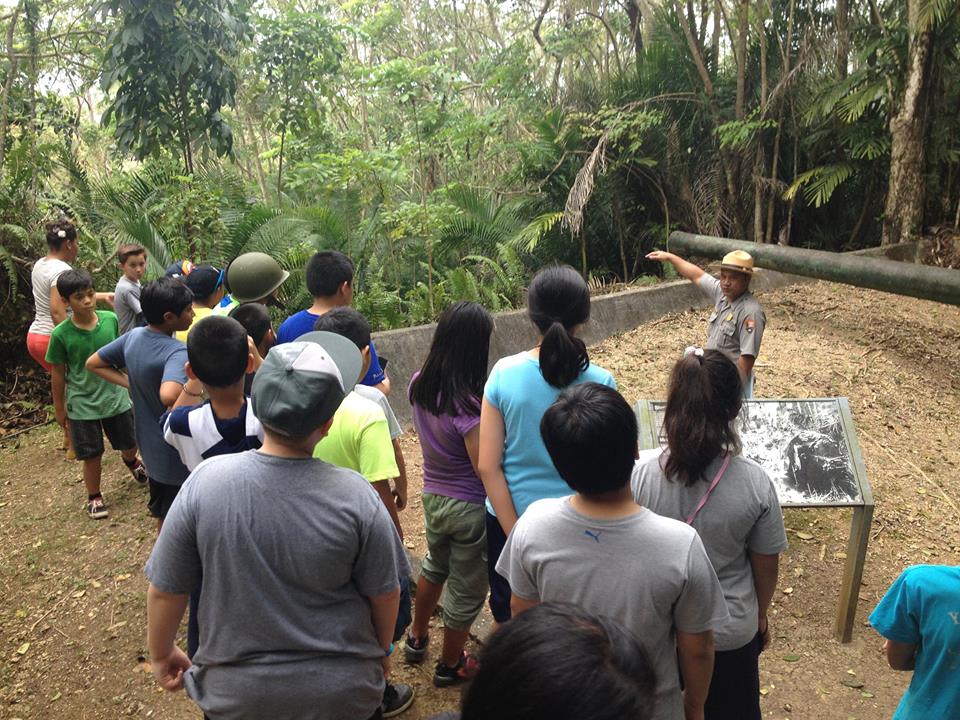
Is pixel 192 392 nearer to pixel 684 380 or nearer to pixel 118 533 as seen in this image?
pixel 684 380

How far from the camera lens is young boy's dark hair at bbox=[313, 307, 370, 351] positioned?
3186mm

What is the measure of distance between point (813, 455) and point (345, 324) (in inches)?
88.2

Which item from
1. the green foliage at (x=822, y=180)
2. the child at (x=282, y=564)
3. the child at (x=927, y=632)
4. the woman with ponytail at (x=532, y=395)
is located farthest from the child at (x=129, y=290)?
the green foliage at (x=822, y=180)

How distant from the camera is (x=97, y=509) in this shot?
207 inches

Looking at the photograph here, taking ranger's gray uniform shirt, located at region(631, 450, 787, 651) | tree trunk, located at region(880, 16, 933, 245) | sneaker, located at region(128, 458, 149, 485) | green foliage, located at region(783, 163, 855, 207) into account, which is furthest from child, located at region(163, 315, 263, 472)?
tree trunk, located at region(880, 16, 933, 245)

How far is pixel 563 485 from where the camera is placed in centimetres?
288

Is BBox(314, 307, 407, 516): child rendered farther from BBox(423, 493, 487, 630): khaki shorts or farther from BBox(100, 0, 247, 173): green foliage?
BBox(100, 0, 247, 173): green foliage

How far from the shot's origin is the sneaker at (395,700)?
3.25 meters

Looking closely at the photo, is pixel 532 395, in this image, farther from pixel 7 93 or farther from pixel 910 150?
pixel 7 93

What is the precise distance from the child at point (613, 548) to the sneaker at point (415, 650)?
1751 millimetres

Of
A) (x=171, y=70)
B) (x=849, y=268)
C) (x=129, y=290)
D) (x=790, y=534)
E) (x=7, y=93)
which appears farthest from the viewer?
(x=7, y=93)

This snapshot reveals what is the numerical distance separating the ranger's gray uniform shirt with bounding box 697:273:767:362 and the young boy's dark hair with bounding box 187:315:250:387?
287 centimetres

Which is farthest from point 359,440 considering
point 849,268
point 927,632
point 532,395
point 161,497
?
point 849,268

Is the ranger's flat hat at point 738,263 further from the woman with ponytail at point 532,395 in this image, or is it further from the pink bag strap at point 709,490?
the pink bag strap at point 709,490
